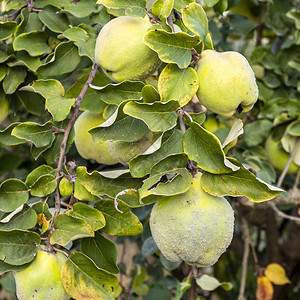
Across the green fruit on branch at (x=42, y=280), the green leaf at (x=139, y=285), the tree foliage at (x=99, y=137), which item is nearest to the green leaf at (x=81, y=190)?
the tree foliage at (x=99, y=137)

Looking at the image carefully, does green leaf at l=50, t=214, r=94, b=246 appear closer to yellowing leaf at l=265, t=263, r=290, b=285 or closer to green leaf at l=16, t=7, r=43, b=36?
green leaf at l=16, t=7, r=43, b=36

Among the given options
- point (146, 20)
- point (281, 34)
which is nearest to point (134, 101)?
point (146, 20)

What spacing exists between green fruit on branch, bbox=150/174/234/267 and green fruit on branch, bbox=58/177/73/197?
6.8 inches

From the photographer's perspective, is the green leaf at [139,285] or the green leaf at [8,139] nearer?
the green leaf at [8,139]

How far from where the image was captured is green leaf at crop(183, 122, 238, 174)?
704 millimetres

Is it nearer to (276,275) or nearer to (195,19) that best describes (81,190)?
(195,19)

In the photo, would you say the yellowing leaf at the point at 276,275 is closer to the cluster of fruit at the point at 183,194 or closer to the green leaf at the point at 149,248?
the green leaf at the point at 149,248

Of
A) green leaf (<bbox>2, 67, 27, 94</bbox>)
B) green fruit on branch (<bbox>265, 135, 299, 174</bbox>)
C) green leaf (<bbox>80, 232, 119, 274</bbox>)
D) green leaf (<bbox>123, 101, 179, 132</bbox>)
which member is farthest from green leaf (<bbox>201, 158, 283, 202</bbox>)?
green fruit on branch (<bbox>265, 135, 299, 174</bbox>)

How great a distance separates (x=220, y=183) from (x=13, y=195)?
38cm

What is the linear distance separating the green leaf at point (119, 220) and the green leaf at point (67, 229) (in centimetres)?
5

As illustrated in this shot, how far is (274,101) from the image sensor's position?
1509 mm

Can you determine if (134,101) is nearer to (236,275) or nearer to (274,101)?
(274,101)

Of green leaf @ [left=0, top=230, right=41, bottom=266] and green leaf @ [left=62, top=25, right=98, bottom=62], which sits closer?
green leaf @ [left=0, top=230, right=41, bottom=266]

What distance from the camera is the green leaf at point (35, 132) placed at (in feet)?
2.83
